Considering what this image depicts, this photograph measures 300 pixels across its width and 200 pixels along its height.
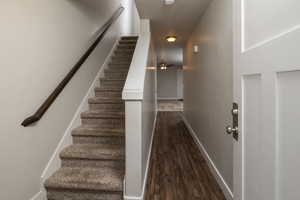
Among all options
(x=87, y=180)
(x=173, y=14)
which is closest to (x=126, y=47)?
(x=173, y=14)

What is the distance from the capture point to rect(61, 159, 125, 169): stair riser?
5.96ft

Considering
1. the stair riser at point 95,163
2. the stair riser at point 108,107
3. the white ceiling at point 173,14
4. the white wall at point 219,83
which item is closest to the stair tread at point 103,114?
the stair riser at point 108,107

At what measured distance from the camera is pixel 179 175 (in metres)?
2.18

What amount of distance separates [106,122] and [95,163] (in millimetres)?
604

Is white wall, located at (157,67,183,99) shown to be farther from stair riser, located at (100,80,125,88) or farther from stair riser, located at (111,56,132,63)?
stair riser, located at (100,80,125,88)

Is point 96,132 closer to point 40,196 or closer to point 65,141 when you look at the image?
point 65,141

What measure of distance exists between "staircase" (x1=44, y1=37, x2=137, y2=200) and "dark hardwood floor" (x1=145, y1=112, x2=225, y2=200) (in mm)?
450

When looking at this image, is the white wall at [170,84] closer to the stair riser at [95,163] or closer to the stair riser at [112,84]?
the stair riser at [112,84]

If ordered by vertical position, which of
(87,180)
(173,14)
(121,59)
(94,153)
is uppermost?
(173,14)

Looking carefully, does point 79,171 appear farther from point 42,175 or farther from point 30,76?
point 30,76

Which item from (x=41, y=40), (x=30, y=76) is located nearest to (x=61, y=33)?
(x=41, y=40)

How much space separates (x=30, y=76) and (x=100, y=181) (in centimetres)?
109

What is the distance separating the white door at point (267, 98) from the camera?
568mm

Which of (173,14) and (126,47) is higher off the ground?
(173,14)
